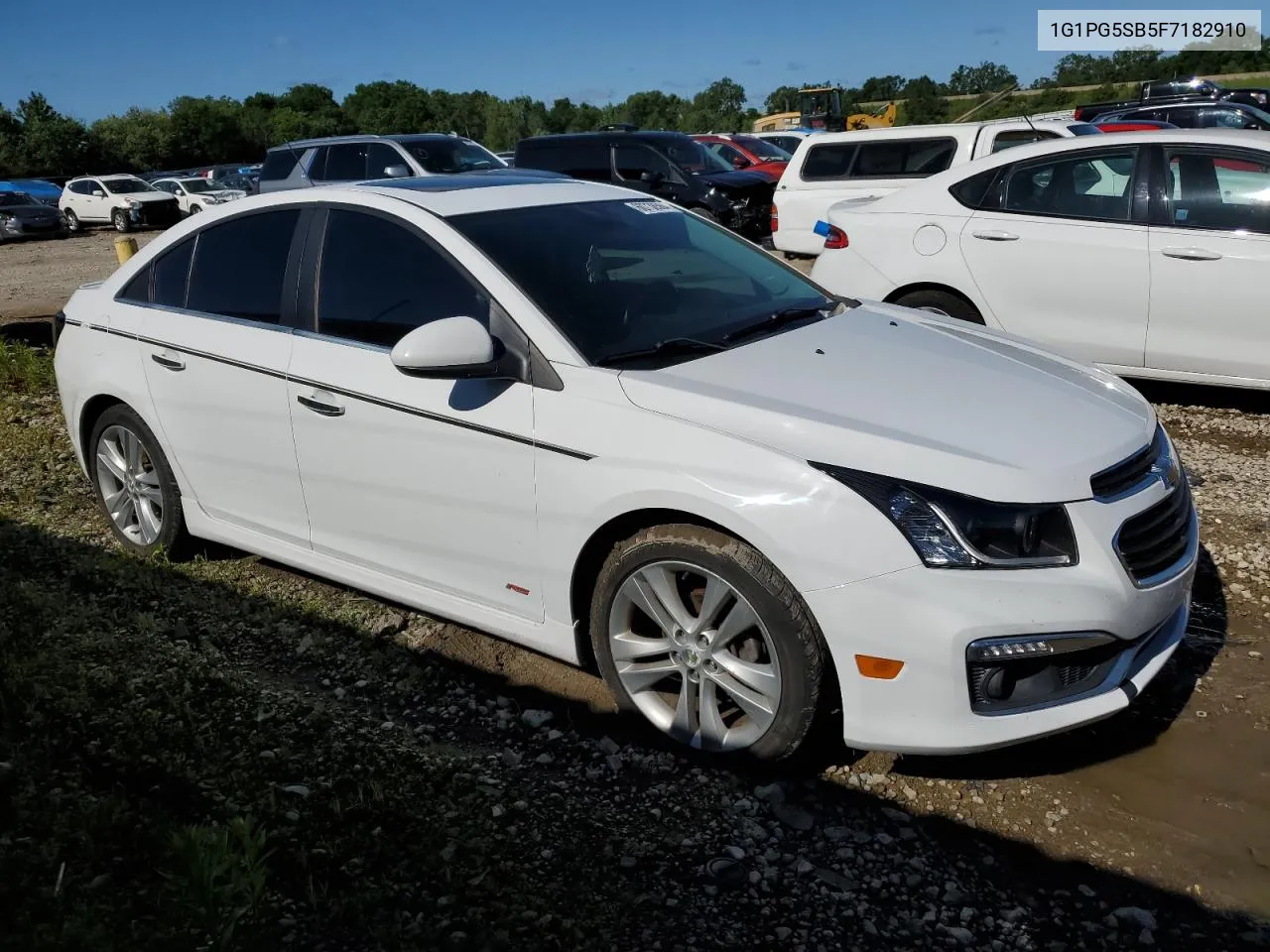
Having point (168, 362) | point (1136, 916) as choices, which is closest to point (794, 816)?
point (1136, 916)

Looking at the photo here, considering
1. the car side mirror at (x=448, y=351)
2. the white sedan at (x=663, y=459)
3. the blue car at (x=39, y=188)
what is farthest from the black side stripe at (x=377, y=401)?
the blue car at (x=39, y=188)

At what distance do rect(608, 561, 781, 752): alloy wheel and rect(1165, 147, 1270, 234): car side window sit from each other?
4465 mm

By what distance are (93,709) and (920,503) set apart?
2664mm

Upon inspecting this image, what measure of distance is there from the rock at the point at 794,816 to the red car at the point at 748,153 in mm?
18207

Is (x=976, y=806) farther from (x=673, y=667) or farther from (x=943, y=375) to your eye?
(x=943, y=375)

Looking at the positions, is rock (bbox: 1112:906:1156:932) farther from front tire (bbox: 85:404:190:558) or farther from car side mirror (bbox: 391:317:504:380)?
front tire (bbox: 85:404:190:558)

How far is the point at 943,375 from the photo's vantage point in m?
3.48

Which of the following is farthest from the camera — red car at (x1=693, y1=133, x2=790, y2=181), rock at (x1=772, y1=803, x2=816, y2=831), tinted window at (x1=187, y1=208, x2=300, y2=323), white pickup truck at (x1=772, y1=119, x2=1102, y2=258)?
red car at (x1=693, y1=133, x2=790, y2=181)

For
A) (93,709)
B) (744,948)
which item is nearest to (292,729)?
(93,709)

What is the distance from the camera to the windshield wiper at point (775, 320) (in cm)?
373

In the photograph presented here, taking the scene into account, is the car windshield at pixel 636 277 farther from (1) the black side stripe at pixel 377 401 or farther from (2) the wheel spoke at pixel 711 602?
(2) the wheel spoke at pixel 711 602

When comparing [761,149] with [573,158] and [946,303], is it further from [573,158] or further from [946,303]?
[946,303]

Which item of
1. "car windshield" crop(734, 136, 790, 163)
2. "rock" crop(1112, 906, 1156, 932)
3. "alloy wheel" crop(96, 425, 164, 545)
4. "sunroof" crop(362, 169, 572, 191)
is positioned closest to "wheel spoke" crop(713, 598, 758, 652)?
"rock" crop(1112, 906, 1156, 932)

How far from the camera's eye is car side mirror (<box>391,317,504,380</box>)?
11.0ft
